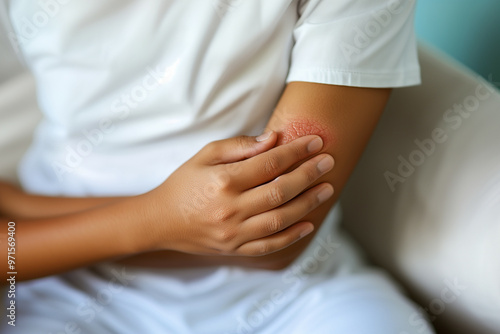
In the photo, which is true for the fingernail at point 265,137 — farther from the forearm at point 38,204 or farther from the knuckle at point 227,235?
the forearm at point 38,204

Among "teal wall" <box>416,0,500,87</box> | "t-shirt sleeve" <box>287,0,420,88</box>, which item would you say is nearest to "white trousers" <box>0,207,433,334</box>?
"t-shirt sleeve" <box>287,0,420,88</box>

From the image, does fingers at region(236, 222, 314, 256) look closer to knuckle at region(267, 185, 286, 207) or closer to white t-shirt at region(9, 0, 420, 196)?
knuckle at region(267, 185, 286, 207)

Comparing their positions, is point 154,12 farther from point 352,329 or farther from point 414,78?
point 352,329

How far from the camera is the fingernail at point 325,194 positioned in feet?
2.43

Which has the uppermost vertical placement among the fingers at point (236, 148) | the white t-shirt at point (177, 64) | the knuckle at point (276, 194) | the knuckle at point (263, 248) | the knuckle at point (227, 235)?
the white t-shirt at point (177, 64)

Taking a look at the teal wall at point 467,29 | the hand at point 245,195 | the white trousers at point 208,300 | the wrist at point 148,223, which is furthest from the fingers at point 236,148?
the teal wall at point 467,29

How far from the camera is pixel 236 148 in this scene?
2.36 ft

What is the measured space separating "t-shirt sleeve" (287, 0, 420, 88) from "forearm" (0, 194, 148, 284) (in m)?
0.33

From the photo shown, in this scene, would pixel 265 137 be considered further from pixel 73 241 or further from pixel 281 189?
pixel 73 241

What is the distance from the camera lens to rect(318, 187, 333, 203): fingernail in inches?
29.1

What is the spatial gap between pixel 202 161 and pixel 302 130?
0.47ft

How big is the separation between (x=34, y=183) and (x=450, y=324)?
0.76 m

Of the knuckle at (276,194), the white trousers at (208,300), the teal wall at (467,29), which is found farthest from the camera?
the teal wall at (467,29)

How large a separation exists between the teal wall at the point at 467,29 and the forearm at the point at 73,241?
76 cm
